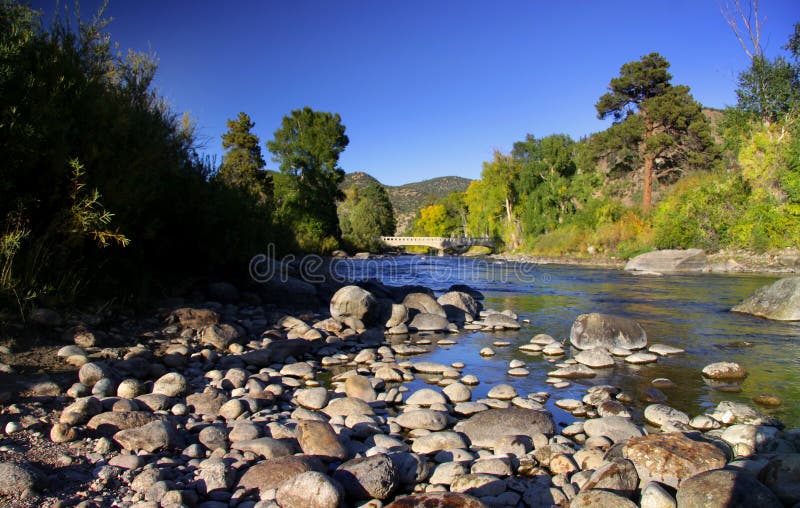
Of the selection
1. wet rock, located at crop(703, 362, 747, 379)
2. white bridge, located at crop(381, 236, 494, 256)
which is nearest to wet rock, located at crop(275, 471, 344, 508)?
wet rock, located at crop(703, 362, 747, 379)

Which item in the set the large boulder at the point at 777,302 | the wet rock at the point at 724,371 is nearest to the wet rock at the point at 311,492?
the wet rock at the point at 724,371

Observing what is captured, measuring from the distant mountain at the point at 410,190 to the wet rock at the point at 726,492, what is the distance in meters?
124

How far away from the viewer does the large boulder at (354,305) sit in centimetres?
1026

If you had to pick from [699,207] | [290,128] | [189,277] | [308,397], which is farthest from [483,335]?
[290,128]

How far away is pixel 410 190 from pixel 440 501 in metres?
154

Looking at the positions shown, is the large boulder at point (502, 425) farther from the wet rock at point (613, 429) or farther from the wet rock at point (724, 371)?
the wet rock at point (724, 371)

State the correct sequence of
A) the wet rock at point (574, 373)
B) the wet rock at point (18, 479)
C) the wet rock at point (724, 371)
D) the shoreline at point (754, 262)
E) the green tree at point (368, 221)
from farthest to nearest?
the green tree at point (368, 221) → the shoreline at point (754, 262) → the wet rock at point (574, 373) → the wet rock at point (724, 371) → the wet rock at point (18, 479)

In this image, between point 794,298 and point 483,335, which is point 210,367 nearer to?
point 483,335

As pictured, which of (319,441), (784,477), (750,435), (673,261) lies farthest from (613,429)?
(673,261)

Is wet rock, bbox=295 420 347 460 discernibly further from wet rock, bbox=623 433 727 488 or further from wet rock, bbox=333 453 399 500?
wet rock, bbox=623 433 727 488

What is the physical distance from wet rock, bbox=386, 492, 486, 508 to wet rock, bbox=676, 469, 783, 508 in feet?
4.55

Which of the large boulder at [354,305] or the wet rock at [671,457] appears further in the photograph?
the large boulder at [354,305]

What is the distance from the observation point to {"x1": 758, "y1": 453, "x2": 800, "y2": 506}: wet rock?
3395 millimetres

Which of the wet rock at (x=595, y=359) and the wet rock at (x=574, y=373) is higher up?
the wet rock at (x=595, y=359)
